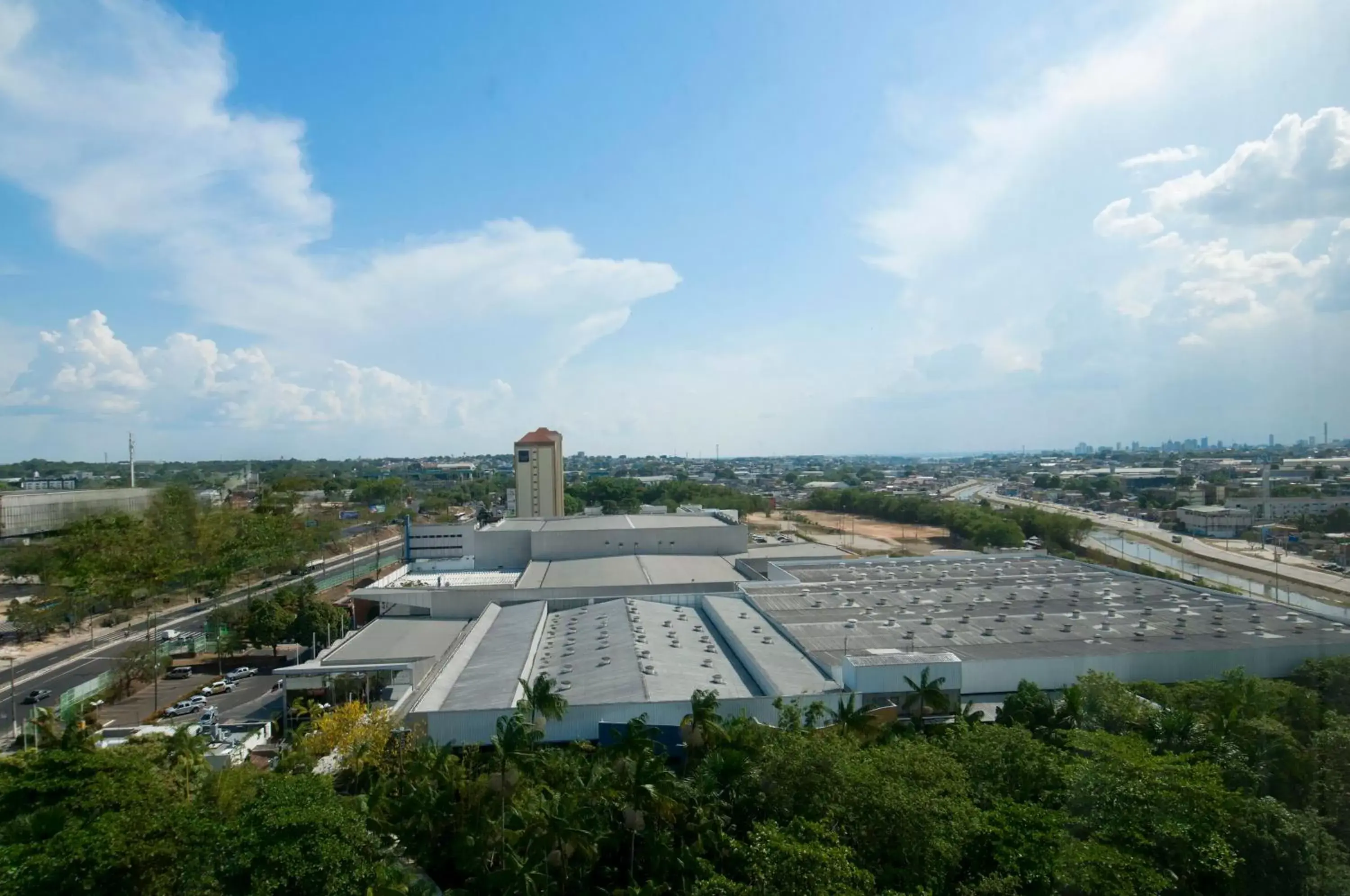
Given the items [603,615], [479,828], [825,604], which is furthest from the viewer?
[825,604]

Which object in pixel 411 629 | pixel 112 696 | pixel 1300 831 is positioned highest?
pixel 1300 831

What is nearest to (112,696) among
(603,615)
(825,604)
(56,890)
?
(603,615)

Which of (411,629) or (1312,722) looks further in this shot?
(411,629)

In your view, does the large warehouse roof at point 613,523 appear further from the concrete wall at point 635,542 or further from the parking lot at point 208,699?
the parking lot at point 208,699

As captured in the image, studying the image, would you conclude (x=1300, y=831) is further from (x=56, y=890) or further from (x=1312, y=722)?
(x=56, y=890)

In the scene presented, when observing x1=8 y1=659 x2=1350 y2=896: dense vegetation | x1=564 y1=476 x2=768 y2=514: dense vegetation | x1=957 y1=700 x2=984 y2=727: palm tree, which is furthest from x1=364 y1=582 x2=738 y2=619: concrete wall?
x1=564 y1=476 x2=768 y2=514: dense vegetation

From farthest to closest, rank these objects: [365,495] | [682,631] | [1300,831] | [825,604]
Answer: [365,495], [825,604], [682,631], [1300,831]

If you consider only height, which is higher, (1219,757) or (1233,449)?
(1233,449)

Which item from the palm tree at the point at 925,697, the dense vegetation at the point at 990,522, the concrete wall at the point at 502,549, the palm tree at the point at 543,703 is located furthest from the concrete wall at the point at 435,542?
the dense vegetation at the point at 990,522
